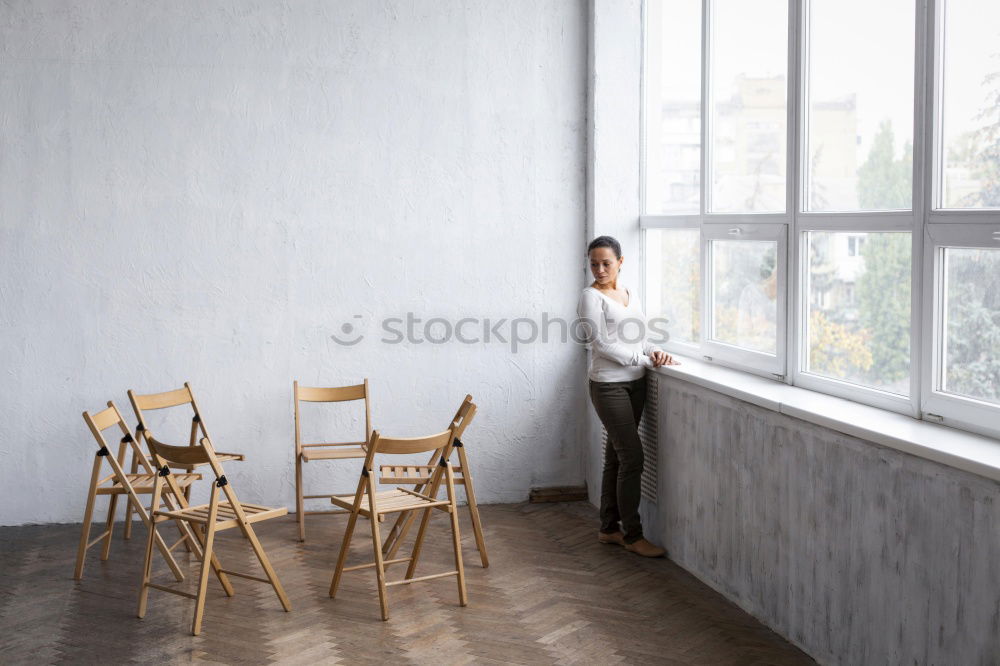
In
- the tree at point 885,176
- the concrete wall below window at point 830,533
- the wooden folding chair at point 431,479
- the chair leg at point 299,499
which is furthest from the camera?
the chair leg at point 299,499

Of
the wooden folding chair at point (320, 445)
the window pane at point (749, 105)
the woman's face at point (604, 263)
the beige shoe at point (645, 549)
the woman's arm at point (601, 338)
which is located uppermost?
the window pane at point (749, 105)

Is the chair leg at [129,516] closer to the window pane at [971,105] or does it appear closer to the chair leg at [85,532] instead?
the chair leg at [85,532]

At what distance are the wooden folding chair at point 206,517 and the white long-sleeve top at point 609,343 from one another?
1.96 meters

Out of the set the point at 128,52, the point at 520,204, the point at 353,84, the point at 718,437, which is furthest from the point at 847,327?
the point at 128,52

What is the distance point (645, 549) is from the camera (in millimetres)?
5523

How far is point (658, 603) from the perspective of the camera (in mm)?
4805

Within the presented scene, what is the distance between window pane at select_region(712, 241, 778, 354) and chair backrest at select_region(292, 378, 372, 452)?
7.22ft

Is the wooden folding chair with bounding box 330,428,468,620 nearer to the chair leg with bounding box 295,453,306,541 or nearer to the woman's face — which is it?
the chair leg with bounding box 295,453,306,541

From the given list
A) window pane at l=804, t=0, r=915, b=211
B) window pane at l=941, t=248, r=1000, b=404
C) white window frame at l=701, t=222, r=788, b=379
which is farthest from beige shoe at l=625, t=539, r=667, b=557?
window pane at l=941, t=248, r=1000, b=404

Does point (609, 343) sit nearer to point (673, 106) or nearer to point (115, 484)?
point (673, 106)

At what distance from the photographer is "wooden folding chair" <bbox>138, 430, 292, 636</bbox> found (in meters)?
4.48

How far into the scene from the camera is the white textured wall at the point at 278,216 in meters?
6.14

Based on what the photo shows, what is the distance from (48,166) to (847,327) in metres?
4.73

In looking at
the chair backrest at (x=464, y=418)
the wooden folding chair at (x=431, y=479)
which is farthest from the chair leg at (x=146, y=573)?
the chair backrest at (x=464, y=418)
